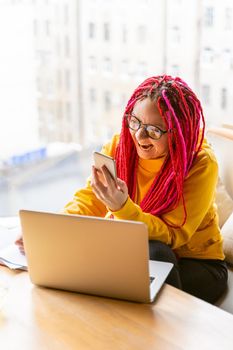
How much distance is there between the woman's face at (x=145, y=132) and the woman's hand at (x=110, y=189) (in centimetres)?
18

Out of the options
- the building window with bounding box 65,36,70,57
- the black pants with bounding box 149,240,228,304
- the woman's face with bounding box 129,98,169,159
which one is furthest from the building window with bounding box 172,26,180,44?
the black pants with bounding box 149,240,228,304

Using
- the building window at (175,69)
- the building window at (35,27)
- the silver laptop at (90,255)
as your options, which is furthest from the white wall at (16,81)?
the silver laptop at (90,255)

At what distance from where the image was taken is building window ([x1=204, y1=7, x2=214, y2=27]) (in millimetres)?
3076

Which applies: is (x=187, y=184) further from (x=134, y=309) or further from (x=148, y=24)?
(x=148, y=24)

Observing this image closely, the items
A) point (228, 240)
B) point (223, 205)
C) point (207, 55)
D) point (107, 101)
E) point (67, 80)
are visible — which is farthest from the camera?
point (107, 101)

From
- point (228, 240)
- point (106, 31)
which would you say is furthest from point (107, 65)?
point (228, 240)

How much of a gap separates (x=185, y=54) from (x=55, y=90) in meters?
0.83

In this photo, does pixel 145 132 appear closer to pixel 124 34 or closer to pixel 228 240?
pixel 228 240

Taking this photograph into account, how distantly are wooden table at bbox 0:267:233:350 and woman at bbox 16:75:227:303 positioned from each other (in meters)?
0.19

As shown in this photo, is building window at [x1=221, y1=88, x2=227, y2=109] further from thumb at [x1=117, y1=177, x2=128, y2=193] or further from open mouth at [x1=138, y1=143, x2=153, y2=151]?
thumb at [x1=117, y1=177, x2=128, y2=193]

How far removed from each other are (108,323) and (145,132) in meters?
0.56

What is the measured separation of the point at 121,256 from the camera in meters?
1.27

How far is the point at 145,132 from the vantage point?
1.55 meters

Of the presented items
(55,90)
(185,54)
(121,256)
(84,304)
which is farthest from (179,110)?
(55,90)
